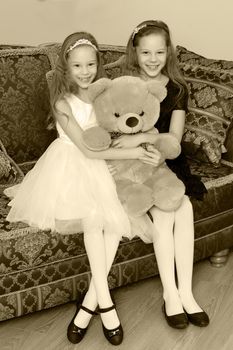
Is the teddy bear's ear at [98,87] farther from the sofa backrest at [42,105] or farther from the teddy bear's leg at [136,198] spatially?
the sofa backrest at [42,105]

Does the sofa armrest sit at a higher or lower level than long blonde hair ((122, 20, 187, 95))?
lower

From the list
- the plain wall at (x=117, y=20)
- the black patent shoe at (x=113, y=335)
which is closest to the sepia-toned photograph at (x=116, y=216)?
the black patent shoe at (x=113, y=335)

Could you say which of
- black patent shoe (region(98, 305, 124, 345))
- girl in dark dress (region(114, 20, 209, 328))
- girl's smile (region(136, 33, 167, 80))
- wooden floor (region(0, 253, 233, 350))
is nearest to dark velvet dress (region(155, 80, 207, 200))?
girl in dark dress (region(114, 20, 209, 328))

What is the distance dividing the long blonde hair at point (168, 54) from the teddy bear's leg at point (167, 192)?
404 mm

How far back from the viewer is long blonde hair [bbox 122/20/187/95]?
2.16m

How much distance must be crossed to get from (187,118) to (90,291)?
2.95 ft

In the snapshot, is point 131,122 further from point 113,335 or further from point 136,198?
point 113,335

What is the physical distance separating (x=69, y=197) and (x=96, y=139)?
0.22 meters

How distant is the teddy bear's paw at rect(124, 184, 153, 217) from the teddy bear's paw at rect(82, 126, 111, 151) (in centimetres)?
17

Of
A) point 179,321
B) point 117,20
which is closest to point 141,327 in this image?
point 179,321

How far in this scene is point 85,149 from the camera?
202 centimetres

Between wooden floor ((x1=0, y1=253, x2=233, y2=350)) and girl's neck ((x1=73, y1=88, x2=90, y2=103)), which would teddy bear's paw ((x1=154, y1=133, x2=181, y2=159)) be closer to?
girl's neck ((x1=73, y1=88, x2=90, y2=103))

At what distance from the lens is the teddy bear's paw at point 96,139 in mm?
1983

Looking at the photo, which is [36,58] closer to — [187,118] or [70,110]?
[70,110]
